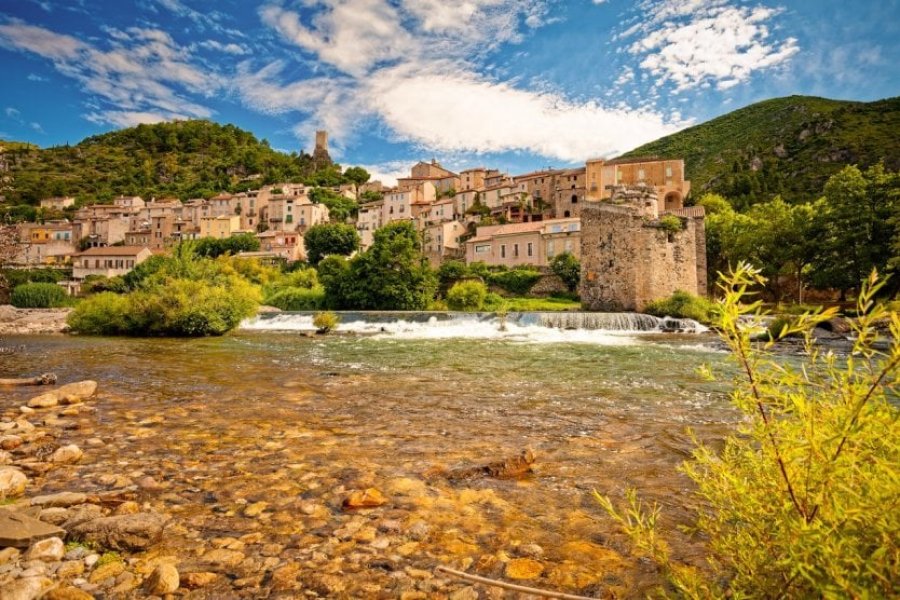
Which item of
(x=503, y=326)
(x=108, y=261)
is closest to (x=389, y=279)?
(x=503, y=326)

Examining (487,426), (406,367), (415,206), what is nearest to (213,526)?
(487,426)

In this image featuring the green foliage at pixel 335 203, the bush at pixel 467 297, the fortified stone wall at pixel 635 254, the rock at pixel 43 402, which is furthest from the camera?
the green foliage at pixel 335 203

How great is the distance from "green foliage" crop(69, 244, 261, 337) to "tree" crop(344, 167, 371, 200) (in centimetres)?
9182

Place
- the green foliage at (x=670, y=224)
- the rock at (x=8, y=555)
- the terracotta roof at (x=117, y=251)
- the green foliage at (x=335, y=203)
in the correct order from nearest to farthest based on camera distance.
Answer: the rock at (x=8, y=555)
the green foliage at (x=670, y=224)
the terracotta roof at (x=117, y=251)
the green foliage at (x=335, y=203)

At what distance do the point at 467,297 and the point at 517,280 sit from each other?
10567 millimetres

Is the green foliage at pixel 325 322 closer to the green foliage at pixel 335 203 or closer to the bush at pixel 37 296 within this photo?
the bush at pixel 37 296

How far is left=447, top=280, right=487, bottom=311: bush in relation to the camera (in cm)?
3678

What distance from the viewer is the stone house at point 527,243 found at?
48469mm

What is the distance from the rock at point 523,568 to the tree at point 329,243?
6600 cm

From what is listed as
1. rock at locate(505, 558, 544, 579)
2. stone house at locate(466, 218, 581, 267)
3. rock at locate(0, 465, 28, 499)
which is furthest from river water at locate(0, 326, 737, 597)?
stone house at locate(466, 218, 581, 267)

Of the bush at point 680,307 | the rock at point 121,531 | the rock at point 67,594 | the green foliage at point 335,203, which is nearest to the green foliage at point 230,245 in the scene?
the green foliage at point 335,203

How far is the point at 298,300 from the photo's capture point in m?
40.3

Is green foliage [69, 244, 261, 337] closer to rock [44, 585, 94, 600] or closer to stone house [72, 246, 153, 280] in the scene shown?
rock [44, 585, 94, 600]

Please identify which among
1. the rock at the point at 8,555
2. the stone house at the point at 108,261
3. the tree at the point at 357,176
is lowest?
the rock at the point at 8,555
